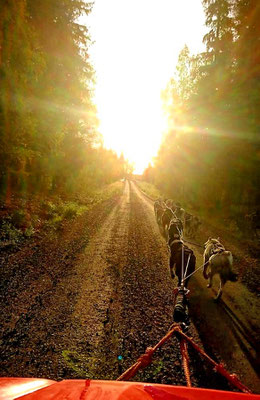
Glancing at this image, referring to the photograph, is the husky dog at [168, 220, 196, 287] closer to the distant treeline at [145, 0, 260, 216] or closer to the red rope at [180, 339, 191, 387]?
the red rope at [180, 339, 191, 387]

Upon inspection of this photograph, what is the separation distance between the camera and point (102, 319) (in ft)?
13.4

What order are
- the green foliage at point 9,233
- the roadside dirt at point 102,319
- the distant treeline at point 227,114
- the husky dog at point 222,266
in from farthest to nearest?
the distant treeline at point 227,114 → the green foliage at point 9,233 → the husky dog at point 222,266 → the roadside dirt at point 102,319

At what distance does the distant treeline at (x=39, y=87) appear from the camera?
688 cm

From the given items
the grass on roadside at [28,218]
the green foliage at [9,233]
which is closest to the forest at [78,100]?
the grass on roadside at [28,218]

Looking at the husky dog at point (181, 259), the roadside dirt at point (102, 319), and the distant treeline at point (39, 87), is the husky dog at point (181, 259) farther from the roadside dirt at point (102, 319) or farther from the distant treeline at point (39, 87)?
the distant treeline at point (39, 87)

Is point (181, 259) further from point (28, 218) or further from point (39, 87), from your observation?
point (39, 87)

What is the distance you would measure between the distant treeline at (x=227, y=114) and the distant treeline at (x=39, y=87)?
853 cm

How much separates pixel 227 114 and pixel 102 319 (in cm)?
1360

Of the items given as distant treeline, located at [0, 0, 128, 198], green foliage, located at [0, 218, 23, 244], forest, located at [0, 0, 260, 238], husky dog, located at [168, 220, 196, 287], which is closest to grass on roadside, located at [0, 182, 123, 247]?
green foliage, located at [0, 218, 23, 244]

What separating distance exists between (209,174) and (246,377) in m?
15.3

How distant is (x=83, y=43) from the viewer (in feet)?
40.8

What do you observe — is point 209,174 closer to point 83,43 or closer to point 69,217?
point 69,217

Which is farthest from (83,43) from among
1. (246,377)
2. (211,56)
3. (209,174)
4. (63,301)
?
(246,377)

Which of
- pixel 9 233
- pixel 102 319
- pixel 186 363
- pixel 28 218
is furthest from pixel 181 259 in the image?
pixel 28 218
